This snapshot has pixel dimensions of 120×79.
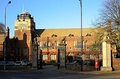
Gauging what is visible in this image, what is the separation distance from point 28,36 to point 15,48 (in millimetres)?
6615

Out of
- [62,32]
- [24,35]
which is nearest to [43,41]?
[24,35]

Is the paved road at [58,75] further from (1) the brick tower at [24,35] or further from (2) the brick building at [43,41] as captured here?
(1) the brick tower at [24,35]

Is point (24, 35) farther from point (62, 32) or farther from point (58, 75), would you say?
point (58, 75)

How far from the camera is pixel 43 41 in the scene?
103000 mm

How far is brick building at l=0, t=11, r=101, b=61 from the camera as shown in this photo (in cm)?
9925

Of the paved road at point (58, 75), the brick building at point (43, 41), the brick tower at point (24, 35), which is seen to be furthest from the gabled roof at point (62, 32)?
the paved road at point (58, 75)

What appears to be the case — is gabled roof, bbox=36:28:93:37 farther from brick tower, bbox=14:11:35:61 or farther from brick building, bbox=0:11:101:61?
brick tower, bbox=14:11:35:61

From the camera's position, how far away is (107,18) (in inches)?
1957

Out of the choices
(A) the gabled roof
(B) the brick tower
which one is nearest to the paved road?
(B) the brick tower

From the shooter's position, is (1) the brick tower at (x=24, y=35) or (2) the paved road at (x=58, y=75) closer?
(2) the paved road at (x=58, y=75)

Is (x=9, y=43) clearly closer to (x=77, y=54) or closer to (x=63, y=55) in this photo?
(x=77, y=54)

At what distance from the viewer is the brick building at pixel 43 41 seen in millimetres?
99250

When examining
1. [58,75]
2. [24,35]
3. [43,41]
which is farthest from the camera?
[24,35]

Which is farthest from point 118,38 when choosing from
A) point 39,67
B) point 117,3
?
point 39,67
